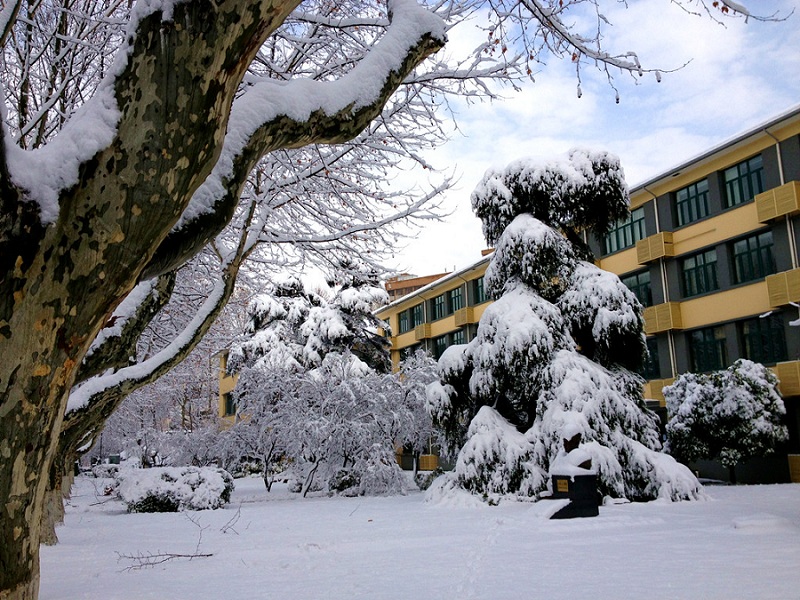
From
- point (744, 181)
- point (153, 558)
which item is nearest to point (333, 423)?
point (153, 558)

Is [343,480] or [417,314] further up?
[417,314]

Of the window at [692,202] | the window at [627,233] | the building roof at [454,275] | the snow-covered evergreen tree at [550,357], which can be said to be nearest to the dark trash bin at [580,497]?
the snow-covered evergreen tree at [550,357]

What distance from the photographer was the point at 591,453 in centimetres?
1470

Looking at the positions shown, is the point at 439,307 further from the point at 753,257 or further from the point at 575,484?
the point at 575,484

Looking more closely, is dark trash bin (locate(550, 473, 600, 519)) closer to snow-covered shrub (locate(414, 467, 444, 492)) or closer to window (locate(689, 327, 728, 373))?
snow-covered shrub (locate(414, 467, 444, 492))

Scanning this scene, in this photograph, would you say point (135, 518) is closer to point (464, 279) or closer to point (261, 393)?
point (261, 393)

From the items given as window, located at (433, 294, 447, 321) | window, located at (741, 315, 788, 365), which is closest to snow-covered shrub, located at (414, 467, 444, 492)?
window, located at (741, 315, 788, 365)

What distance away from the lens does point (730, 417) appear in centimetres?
2025

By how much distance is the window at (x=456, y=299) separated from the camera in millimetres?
39781

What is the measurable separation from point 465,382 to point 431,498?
11.2 ft

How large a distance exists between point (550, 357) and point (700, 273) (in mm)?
11732

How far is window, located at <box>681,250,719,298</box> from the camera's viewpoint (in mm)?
24844

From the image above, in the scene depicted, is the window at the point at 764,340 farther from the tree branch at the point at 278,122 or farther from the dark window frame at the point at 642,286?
the tree branch at the point at 278,122

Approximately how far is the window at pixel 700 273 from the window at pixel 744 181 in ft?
6.74
